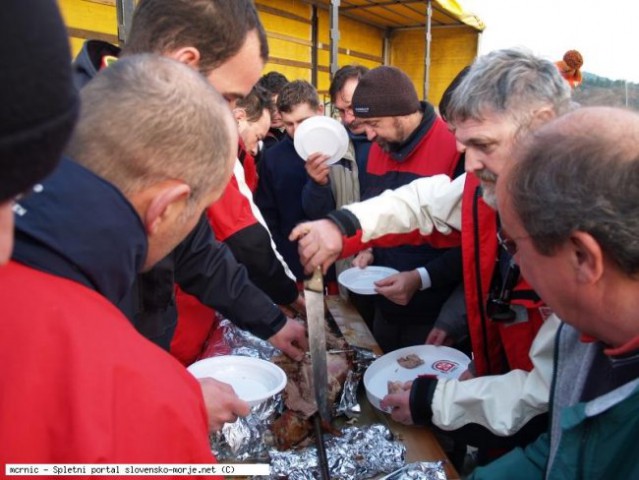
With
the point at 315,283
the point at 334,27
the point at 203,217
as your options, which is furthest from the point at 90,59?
the point at 334,27

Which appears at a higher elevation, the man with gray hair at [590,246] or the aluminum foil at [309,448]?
the man with gray hair at [590,246]

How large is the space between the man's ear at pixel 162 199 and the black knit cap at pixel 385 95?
7.24ft

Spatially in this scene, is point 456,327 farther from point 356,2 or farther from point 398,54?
point 398,54

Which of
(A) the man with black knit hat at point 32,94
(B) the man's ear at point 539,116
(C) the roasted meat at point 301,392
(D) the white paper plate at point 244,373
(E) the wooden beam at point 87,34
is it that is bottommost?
(C) the roasted meat at point 301,392

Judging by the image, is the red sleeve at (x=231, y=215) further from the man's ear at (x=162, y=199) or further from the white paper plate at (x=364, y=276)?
the man's ear at (x=162, y=199)

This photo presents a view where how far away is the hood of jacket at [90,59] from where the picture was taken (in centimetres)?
150

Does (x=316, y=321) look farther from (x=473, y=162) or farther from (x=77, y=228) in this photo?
(x=77, y=228)

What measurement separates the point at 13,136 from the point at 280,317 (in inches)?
63.0

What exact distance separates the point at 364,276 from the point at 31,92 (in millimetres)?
2496

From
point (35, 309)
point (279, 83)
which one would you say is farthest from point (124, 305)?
point (279, 83)

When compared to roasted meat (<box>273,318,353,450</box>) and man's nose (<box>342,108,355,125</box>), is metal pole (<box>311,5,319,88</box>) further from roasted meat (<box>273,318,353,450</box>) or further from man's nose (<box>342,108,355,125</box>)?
roasted meat (<box>273,318,353,450</box>)

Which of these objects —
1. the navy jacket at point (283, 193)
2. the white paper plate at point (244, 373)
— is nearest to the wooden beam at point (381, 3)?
the navy jacket at point (283, 193)

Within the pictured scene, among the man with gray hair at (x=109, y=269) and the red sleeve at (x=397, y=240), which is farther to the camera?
the red sleeve at (x=397, y=240)

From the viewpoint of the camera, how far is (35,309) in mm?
753
